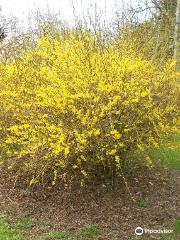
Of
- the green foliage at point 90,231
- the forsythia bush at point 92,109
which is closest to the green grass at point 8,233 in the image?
the forsythia bush at point 92,109

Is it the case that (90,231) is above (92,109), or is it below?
below

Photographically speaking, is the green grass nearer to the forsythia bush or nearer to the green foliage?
the forsythia bush

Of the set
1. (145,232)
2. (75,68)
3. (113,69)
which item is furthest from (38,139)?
(145,232)

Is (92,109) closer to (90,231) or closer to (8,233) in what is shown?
(90,231)

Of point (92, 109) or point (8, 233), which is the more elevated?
point (92, 109)

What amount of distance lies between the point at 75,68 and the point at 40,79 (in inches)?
28.7

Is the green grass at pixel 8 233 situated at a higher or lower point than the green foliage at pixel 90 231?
higher

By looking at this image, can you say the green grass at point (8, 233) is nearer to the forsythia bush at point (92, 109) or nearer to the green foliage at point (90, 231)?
the forsythia bush at point (92, 109)

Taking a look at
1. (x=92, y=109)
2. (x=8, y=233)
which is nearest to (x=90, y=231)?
(x=8, y=233)

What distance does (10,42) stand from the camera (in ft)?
20.0

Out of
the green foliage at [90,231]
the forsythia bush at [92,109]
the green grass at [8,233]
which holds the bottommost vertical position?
the green foliage at [90,231]

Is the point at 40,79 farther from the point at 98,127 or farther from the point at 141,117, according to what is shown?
the point at 141,117

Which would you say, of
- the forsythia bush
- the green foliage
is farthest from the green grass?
the green foliage

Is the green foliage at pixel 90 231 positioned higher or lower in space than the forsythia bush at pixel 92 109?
lower
